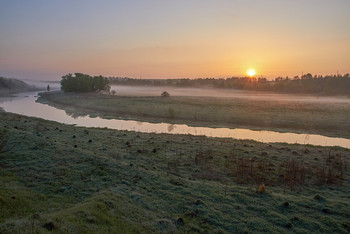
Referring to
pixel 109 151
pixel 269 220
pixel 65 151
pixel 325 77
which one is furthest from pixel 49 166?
pixel 325 77

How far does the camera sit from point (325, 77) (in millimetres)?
154125

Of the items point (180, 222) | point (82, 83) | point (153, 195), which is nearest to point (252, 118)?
point (153, 195)

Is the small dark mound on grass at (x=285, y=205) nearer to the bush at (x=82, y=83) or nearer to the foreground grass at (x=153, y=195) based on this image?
the foreground grass at (x=153, y=195)

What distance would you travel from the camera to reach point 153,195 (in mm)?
10141

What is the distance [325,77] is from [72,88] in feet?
461

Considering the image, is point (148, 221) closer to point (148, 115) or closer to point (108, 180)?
point (108, 180)

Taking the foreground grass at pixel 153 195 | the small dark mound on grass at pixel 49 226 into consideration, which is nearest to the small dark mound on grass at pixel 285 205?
the foreground grass at pixel 153 195

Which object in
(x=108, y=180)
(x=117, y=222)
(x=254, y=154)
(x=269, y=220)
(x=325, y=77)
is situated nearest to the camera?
(x=117, y=222)

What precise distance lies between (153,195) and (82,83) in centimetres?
10099

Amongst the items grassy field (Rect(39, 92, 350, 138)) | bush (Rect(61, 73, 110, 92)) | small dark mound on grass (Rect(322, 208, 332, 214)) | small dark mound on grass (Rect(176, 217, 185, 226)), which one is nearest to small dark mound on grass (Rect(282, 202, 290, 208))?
small dark mound on grass (Rect(322, 208, 332, 214))

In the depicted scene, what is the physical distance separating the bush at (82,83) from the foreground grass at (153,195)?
91368mm

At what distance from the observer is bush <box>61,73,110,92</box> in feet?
337

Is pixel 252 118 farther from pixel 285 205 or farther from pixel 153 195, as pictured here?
pixel 153 195

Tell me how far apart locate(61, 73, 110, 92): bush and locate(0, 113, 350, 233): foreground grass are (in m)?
91.4
